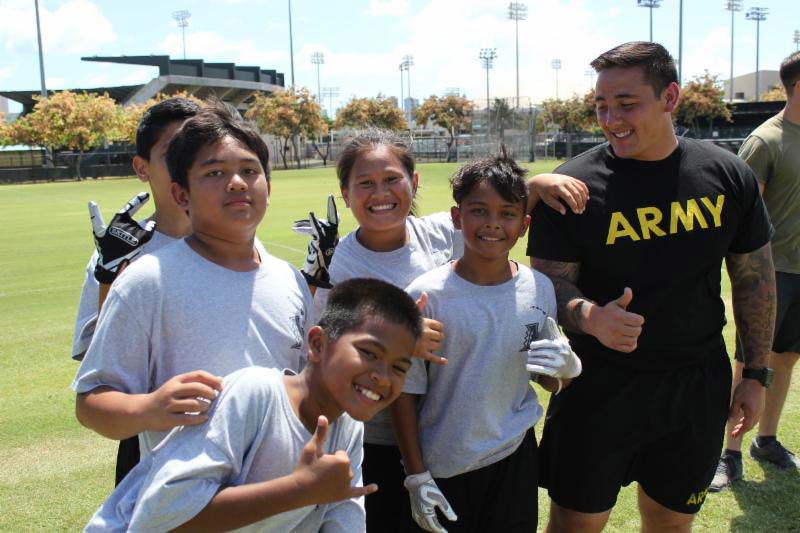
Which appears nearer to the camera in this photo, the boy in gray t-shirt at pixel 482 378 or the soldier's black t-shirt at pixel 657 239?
the boy in gray t-shirt at pixel 482 378

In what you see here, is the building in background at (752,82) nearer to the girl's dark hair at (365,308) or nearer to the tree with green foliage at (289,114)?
the tree with green foliage at (289,114)

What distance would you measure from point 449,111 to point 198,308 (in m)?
76.0

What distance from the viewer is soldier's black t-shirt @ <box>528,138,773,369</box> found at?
290cm

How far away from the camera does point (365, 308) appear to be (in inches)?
81.6

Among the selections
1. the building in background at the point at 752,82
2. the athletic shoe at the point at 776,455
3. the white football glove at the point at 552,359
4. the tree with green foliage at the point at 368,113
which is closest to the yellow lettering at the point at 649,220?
the white football glove at the point at 552,359

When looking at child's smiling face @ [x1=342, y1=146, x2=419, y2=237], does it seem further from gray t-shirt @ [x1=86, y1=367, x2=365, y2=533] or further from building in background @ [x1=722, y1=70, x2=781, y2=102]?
building in background @ [x1=722, y1=70, x2=781, y2=102]

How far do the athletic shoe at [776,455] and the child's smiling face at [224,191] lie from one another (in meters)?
3.67

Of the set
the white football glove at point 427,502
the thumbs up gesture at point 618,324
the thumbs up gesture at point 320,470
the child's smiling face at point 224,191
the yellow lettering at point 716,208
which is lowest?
the white football glove at point 427,502

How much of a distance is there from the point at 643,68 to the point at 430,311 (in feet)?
4.43

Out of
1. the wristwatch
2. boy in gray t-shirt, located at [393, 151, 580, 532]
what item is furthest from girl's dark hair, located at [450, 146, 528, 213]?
the wristwatch

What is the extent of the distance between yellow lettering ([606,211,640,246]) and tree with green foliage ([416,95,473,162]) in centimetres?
7344

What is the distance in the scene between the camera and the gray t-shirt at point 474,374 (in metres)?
2.59

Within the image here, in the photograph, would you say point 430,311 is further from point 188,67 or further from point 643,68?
point 188,67

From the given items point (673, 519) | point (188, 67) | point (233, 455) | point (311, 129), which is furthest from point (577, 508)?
point (188, 67)
